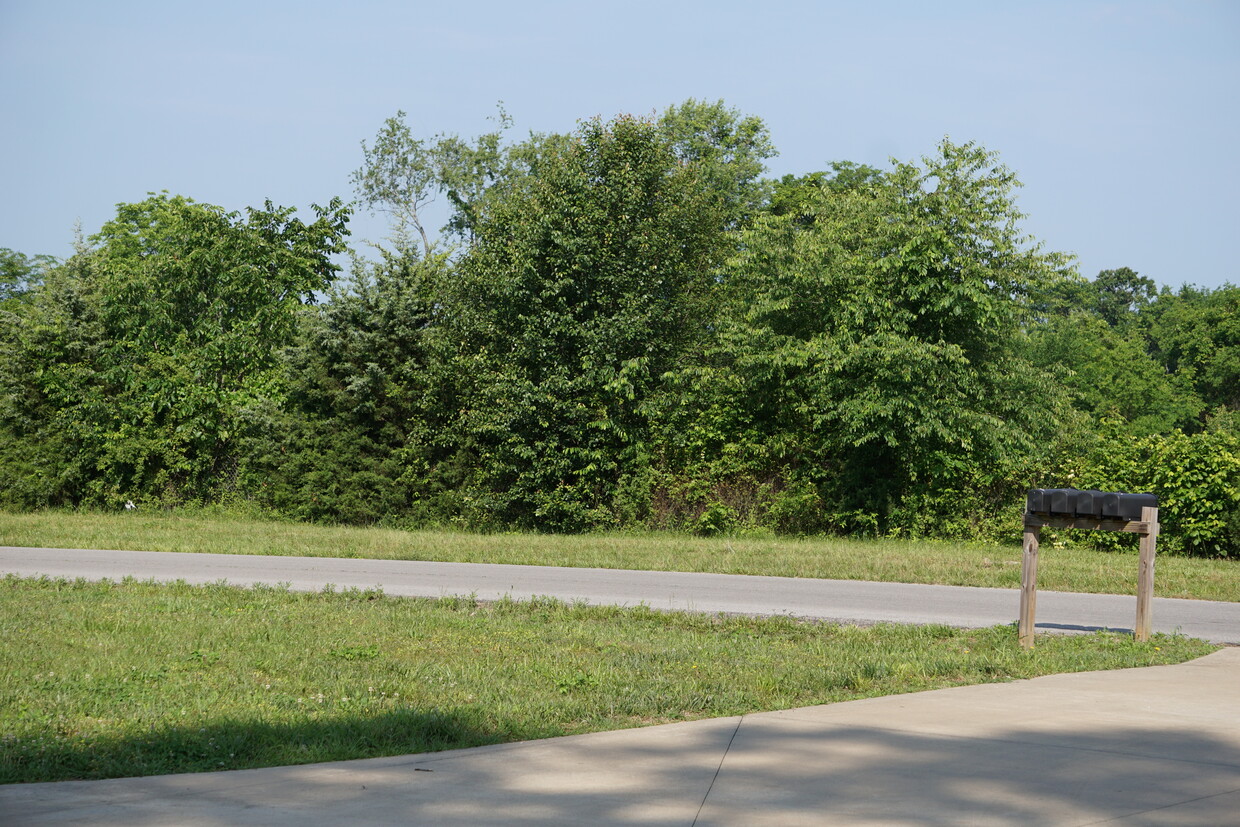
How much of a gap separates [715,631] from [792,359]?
40.9 ft

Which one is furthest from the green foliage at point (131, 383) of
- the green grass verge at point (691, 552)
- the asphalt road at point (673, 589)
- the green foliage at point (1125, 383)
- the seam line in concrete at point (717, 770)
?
the green foliage at point (1125, 383)

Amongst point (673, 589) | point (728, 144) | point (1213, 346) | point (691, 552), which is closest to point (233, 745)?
point (673, 589)

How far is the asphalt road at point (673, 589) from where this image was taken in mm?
12195

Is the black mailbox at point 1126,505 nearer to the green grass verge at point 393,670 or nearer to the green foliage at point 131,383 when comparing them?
the green grass verge at point 393,670

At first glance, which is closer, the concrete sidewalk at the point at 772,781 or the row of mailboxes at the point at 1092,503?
the concrete sidewalk at the point at 772,781

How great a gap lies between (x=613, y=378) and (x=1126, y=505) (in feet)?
48.3

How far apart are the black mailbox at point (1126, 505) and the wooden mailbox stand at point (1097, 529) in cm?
4

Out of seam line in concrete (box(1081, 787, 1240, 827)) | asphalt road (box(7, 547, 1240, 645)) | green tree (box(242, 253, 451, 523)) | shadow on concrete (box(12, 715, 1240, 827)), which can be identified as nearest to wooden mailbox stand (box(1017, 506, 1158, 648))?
asphalt road (box(7, 547, 1240, 645))

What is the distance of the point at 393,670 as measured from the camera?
841 cm

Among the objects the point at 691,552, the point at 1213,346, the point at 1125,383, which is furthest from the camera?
the point at 1213,346

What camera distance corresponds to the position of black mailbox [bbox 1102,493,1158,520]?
9875mm

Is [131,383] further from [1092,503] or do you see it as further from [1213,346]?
[1213,346]

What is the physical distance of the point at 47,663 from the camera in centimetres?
849

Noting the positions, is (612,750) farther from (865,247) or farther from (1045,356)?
(1045,356)
